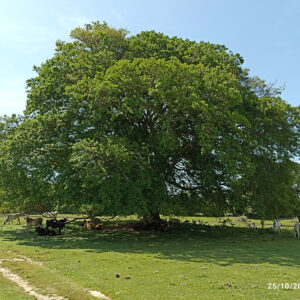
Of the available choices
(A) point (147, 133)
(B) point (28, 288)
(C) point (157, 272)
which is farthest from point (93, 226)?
(B) point (28, 288)

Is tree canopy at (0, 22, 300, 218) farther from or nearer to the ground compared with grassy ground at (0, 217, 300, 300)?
farther from the ground

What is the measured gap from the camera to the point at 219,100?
1911 cm

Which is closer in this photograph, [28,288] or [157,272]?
[28,288]

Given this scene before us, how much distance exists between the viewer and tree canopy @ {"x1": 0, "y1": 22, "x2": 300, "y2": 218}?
18.3 m

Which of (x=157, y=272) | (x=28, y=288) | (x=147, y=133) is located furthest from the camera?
(x=147, y=133)

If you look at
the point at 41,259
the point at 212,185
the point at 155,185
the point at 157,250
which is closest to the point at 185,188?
the point at 212,185

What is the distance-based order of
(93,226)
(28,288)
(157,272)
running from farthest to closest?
(93,226)
(157,272)
(28,288)

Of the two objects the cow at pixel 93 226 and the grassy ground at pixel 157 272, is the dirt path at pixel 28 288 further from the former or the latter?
the cow at pixel 93 226

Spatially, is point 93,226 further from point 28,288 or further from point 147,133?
point 28,288

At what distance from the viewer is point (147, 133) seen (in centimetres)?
2277

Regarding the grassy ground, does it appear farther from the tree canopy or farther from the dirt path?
the tree canopy

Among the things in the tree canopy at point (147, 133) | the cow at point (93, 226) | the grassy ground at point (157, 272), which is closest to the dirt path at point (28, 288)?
the grassy ground at point (157, 272)

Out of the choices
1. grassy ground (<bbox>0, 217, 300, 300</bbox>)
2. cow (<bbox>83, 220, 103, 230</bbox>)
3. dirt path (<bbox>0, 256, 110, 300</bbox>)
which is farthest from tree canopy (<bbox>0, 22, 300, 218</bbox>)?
dirt path (<bbox>0, 256, 110, 300</bbox>)

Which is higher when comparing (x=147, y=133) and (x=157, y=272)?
(x=147, y=133)
